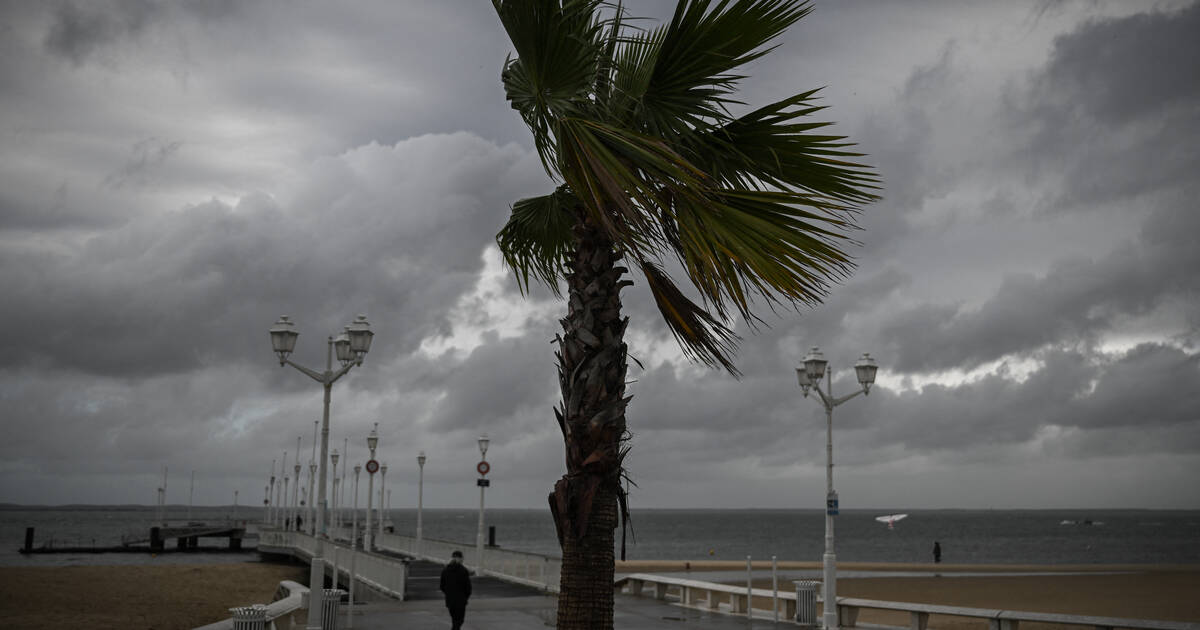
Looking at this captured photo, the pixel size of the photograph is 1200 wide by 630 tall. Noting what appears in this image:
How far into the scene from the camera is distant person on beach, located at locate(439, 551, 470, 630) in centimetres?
1534

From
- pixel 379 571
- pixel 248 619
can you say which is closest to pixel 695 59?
pixel 248 619

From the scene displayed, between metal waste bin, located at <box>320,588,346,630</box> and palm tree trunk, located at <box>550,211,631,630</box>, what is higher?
palm tree trunk, located at <box>550,211,631,630</box>

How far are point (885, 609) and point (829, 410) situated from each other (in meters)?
4.81

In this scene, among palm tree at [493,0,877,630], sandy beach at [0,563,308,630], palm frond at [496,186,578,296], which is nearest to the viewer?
palm tree at [493,0,877,630]

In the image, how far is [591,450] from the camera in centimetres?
630

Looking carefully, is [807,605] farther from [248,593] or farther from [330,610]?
[248,593]

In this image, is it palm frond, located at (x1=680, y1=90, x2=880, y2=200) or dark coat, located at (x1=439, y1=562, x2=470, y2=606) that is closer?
palm frond, located at (x1=680, y1=90, x2=880, y2=200)

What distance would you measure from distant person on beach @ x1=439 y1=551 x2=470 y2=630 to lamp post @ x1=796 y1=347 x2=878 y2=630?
611 cm

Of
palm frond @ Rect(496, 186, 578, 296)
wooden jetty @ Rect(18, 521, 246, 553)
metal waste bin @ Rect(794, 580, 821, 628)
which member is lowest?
wooden jetty @ Rect(18, 521, 246, 553)

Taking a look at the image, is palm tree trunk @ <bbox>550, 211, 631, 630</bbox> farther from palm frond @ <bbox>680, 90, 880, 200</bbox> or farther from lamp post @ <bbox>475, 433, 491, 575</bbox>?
lamp post @ <bbox>475, 433, 491, 575</bbox>

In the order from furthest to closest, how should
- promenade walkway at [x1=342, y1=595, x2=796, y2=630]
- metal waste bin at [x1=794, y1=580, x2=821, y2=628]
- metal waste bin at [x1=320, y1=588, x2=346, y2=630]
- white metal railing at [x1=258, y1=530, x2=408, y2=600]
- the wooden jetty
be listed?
the wooden jetty → white metal railing at [x1=258, y1=530, x2=408, y2=600] → metal waste bin at [x1=794, y1=580, x2=821, y2=628] → promenade walkway at [x1=342, y1=595, x2=796, y2=630] → metal waste bin at [x1=320, y1=588, x2=346, y2=630]

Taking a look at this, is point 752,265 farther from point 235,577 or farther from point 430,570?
point 235,577

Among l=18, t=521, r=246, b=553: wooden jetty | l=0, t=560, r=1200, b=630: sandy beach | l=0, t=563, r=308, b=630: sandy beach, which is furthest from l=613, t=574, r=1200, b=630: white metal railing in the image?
l=18, t=521, r=246, b=553: wooden jetty

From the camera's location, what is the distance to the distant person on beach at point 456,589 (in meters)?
15.3
